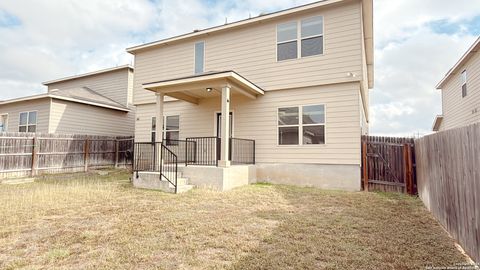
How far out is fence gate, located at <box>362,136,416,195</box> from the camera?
25.2 feet

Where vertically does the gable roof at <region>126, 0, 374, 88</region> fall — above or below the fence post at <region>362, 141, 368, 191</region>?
above

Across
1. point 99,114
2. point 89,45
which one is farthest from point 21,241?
point 89,45

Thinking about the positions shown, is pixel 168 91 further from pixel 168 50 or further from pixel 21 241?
pixel 21 241

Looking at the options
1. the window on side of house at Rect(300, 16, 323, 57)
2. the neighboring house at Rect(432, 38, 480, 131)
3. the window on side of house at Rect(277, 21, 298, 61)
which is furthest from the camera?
the neighboring house at Rect(432, 38, 480, 131)

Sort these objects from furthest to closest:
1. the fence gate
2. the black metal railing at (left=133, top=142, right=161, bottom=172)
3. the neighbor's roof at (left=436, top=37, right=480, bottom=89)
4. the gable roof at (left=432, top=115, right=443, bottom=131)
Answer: the gable roof at (left=432, top=115, right=443, bottom=131)
the neighbor's roof at (left=436, top=37, right=480, bottom=89)
the black metal railing at (left=133, top=142, right=161, bottom=172)
the fence gate

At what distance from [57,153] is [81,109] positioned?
3.46 meters

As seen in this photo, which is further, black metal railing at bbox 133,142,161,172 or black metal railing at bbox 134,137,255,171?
black metal railing at bbox 134,137,255,171

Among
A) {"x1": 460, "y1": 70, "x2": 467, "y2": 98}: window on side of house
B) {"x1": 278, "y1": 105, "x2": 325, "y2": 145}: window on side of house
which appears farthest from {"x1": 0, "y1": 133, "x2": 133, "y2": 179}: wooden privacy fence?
{"x1": 460, "y1": 70, "x2": 467, "y2": 98}: window on side of house

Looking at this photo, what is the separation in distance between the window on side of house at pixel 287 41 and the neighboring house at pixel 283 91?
4cm

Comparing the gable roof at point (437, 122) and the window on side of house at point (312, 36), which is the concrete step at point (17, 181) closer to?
the window on side of house at point (312, 36)

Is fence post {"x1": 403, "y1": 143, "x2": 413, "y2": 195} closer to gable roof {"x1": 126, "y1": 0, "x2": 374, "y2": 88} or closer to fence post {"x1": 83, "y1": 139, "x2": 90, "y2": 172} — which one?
gable roof {"x1": 126, "y1": 0, "x2": 374, "y2": 88}

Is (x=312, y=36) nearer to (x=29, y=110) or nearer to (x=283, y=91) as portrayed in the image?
(x=283, y=91)

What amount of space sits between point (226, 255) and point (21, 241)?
9.87ft

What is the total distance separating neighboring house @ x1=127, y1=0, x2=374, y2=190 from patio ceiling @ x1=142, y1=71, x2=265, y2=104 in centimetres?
3
